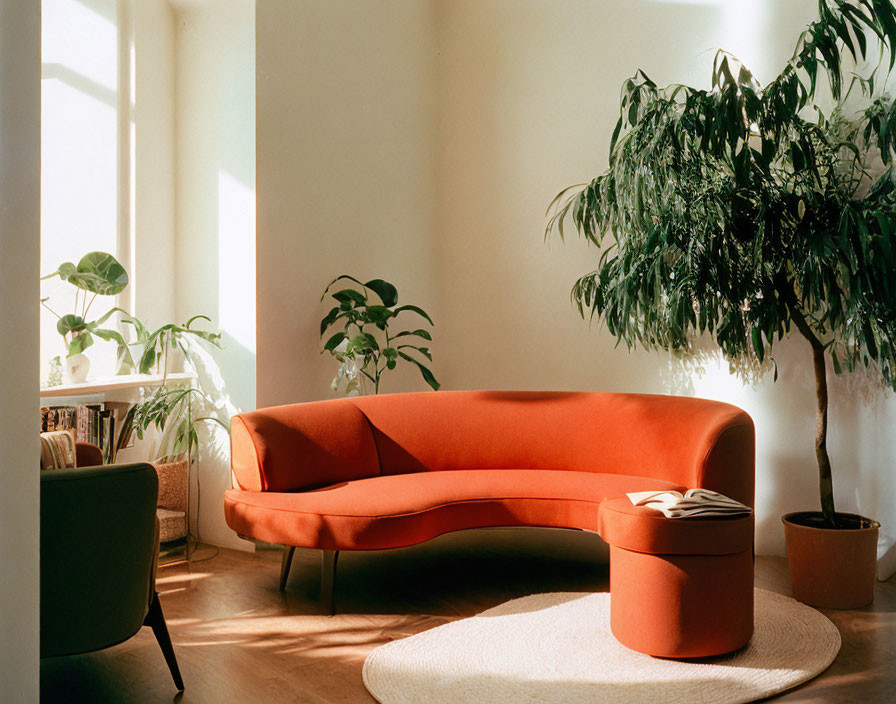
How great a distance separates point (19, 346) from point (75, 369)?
2.02 m

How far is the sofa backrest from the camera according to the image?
3572mm

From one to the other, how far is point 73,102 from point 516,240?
2.51m

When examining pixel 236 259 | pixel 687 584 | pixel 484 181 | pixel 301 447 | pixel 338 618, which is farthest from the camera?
pixel 484 181

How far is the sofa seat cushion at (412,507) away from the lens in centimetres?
327

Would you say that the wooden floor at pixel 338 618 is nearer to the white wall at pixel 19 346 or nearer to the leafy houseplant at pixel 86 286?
the white wall at pixel 19 346

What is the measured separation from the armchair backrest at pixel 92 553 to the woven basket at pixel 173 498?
1.80 meters

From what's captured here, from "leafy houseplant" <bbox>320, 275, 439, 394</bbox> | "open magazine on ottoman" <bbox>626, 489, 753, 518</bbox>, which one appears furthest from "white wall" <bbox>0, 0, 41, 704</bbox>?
"leafy houseplant" <bbox>320, 275, 439, 394</bbox>

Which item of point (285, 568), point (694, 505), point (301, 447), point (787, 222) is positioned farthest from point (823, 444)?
point (285, 568)

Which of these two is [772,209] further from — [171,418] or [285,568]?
[171,418]

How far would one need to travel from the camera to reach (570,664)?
2.82 m

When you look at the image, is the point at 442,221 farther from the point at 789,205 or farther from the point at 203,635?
the point at 203,635

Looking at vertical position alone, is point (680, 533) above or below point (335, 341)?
below

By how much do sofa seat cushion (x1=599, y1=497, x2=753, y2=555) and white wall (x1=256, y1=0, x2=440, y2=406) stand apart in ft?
7.03

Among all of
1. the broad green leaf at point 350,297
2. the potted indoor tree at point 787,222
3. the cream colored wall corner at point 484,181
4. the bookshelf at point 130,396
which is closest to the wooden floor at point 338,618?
the bookshelf at point 130,396
